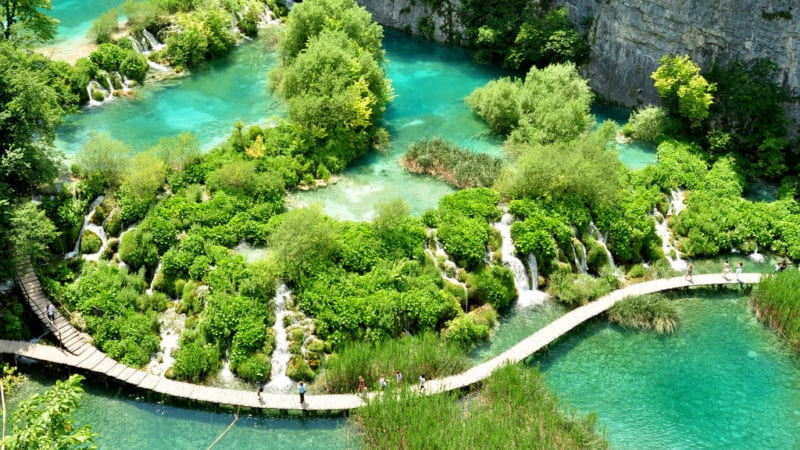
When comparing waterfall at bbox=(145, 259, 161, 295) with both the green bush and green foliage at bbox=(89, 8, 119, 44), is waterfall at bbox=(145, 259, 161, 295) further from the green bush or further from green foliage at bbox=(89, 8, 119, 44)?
green foliage at bbox=(89, 8, 119, 44)

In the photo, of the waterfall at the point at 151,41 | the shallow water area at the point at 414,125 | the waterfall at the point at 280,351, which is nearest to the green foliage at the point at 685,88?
the shallow water area at the point at 414,125

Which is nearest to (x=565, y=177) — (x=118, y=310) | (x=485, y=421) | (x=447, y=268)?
(x=447, y=268)

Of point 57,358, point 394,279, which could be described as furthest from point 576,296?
point 57,358

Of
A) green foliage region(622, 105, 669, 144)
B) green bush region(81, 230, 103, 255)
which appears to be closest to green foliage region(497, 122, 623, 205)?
green foliage region(622, 105, 669, 144)

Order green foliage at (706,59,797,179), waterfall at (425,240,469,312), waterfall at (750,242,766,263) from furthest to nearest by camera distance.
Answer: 1. green foliage at (706,59,797,179)
2. waterfall at (750,242,766,263)
3. waterfall at (425,240,469,312)

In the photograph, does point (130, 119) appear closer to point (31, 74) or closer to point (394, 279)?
point (31, 74)
